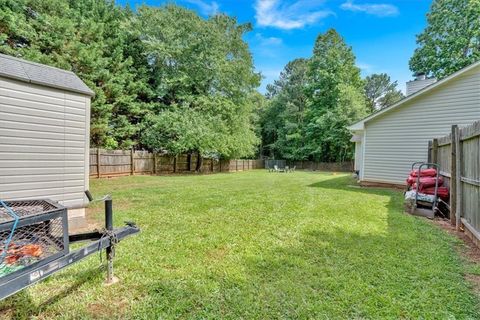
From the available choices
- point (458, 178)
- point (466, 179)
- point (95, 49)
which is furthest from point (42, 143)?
point (95, 49)

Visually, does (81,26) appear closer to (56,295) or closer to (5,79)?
(5,79)

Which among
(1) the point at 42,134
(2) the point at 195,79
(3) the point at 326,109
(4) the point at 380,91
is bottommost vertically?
(1) the point at 42,134

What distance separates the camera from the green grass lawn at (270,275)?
2174 millimetres

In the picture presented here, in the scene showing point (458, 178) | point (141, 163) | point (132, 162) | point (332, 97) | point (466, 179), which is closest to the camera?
point (466, 179)

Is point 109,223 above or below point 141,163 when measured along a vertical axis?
below

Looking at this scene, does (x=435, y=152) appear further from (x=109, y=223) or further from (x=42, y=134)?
(x=42, y=134)

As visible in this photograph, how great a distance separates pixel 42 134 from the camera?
157 inches

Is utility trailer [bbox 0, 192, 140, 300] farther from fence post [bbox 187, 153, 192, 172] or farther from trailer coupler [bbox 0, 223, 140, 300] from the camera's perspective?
fence post [bbox 187, 153, 192, 172]

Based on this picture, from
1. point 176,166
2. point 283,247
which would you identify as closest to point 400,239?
point 283,247

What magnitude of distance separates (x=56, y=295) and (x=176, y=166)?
1504cm

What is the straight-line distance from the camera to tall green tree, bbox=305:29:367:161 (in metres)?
23.2

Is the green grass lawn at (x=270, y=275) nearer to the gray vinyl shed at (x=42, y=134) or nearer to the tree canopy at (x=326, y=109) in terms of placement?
the gray vinyl shed at (x=42, y=134)

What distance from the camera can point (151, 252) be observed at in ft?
11.1

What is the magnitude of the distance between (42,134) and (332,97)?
80.4 ft
